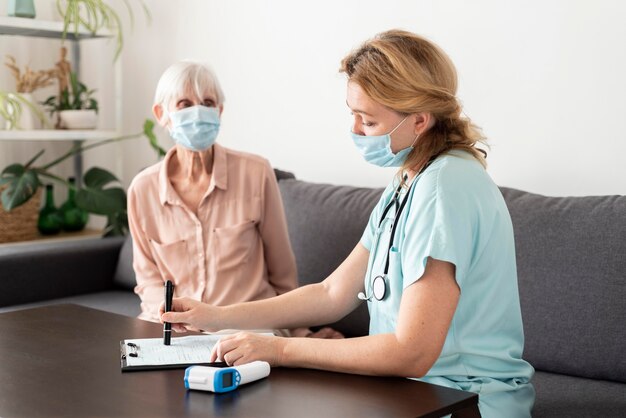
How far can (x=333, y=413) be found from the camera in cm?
131

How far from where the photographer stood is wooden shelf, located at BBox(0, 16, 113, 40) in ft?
11.9

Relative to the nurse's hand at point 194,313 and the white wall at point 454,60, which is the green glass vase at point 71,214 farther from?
the nurse's hand at point 194,313

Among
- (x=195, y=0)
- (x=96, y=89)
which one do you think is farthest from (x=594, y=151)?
(x=96, y=89)

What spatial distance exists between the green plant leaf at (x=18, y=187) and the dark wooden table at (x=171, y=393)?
1863 millimetres

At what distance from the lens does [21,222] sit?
12.2 feet

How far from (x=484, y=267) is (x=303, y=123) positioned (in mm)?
1727

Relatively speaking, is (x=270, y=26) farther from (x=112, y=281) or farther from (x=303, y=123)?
(x=112, y=281)

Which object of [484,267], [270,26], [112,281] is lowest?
[112,281]

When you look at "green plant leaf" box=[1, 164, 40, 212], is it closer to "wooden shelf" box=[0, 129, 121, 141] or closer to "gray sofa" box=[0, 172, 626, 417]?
"wooden shelf" box=[0, 129, 121, 141]

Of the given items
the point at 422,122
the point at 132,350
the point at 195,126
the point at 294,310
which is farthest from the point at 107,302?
the point at 422,122

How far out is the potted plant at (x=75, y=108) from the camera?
381cm

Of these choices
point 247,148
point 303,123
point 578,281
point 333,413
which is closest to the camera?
point 333,413

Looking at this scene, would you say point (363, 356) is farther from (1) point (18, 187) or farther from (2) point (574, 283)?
(1) point (18, 187)

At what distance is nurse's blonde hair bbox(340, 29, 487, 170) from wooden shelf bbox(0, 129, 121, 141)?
2.25 m
